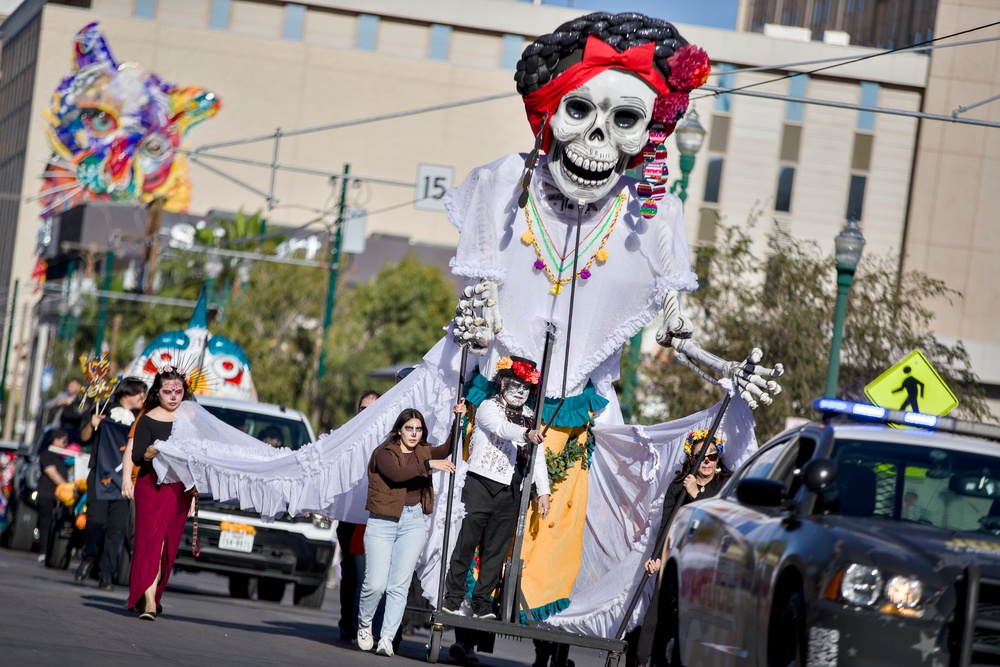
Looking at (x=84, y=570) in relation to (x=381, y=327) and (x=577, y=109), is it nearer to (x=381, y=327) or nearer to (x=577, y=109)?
(x=577, y=109)

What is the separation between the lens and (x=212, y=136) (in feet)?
276

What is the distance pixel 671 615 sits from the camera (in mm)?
10219

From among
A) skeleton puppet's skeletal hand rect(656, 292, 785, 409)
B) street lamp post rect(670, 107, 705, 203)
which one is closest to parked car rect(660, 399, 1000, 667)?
skeleton puppet's skeletal hand rect(656, 292, 785, 409)

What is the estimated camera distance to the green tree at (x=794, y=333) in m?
27.0

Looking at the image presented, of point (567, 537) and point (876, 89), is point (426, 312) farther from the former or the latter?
point (567, 537)

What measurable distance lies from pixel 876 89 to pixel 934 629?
73046 millimetres

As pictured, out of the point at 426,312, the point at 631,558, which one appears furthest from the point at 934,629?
the point at 426,312

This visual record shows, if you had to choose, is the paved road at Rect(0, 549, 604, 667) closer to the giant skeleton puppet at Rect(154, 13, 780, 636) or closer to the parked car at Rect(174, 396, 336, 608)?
the parked car at Rect(174, 396, 336, 608)

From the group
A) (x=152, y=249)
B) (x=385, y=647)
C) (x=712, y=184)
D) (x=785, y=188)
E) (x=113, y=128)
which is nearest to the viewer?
(x=385, y=647)

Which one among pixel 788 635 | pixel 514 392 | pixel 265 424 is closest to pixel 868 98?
pixel 265 424

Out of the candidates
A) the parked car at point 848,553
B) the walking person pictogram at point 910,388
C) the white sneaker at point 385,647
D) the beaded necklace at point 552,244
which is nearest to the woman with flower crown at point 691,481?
A: the beaded necklace at point 552,244

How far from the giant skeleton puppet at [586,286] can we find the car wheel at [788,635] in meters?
3.72

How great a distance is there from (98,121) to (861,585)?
275 feet

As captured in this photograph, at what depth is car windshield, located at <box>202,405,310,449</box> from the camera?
60.3 ft
